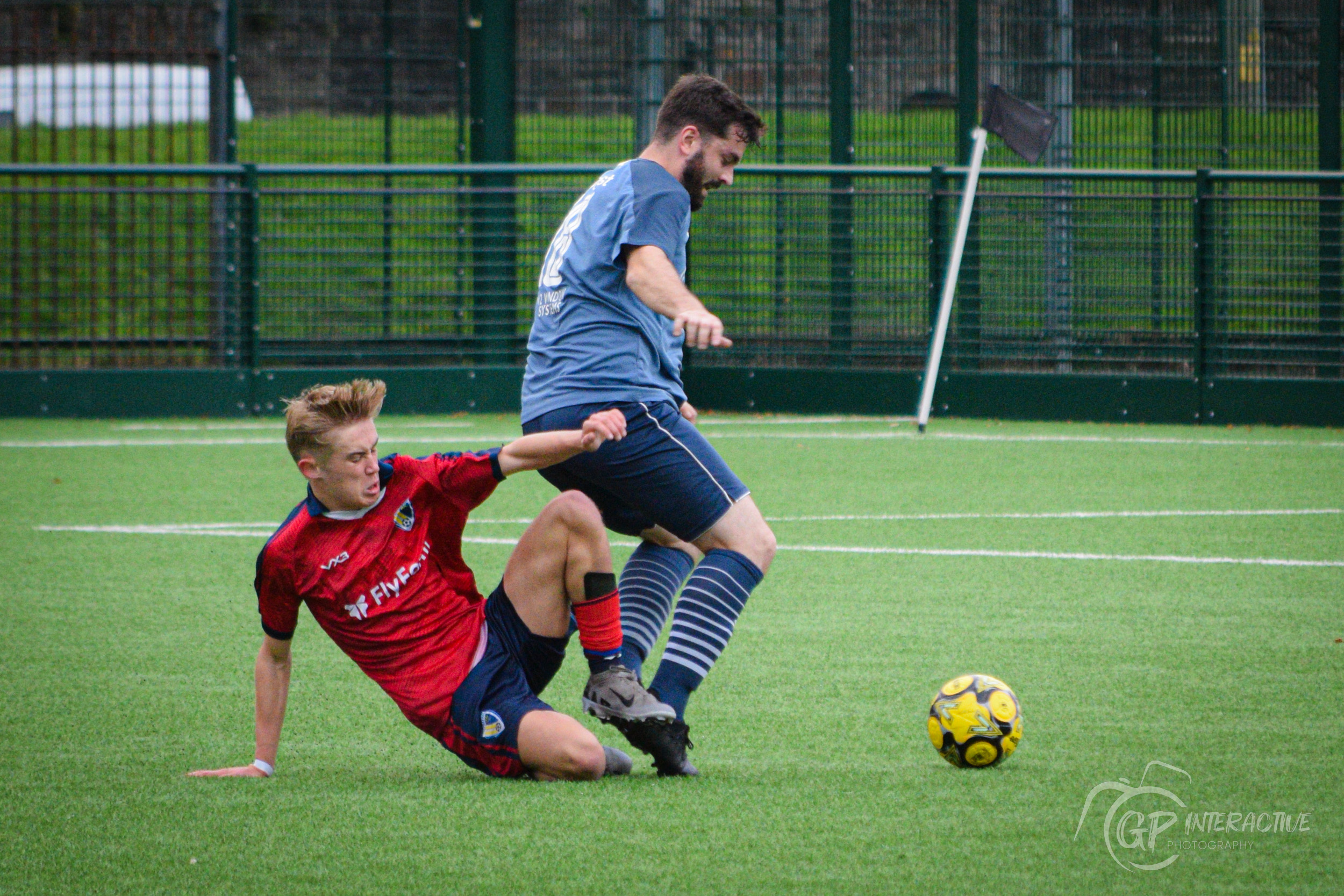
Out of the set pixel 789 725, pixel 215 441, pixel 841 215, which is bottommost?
pixel 789 725

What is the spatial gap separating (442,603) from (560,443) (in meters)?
0.54

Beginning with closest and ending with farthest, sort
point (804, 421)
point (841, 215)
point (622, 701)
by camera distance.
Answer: point (622, 701) → point (804, 421) → point (841, 215)

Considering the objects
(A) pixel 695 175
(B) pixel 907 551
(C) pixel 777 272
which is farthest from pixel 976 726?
(C) pixel 777 272

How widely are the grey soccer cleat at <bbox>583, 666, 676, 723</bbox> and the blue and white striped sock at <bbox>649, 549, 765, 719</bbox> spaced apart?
0.40ft

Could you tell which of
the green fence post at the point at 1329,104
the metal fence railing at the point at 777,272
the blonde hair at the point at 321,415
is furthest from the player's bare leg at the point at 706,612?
the green fence post at the point at 1329,104

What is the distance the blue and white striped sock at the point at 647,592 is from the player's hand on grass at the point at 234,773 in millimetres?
950

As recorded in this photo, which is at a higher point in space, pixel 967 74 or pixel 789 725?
pixel 967 74

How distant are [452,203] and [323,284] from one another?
1.25m

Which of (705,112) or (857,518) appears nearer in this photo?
(705,112)

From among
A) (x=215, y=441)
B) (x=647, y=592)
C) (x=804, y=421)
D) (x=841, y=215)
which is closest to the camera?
(x=647, y=592)

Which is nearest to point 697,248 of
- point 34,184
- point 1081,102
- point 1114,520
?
point 1081,102

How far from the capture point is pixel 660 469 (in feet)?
14.3

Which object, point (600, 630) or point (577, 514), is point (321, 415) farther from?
point (600, 630)

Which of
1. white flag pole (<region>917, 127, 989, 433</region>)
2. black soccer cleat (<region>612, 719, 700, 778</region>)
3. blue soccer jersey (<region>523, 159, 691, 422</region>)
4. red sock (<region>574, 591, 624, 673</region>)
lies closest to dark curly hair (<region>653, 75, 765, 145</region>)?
blue soccer jersey (<region>523, 159, 691, 422</region>)
